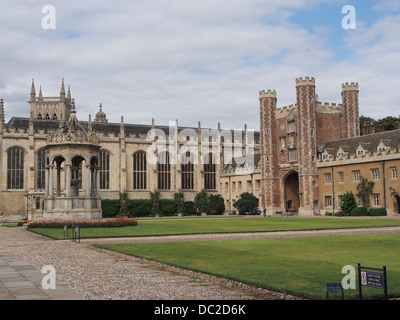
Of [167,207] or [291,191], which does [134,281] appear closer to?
[291,191]

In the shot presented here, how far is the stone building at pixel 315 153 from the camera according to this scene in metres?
50.8

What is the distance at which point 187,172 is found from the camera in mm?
76750

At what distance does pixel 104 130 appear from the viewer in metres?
75.7

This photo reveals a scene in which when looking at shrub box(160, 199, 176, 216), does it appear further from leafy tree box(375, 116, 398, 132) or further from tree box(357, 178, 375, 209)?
leafy tree box(375, 116, 398, 132)

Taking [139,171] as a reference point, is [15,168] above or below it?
above

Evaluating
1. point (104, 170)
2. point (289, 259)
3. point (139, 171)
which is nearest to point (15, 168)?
point (104, 170)

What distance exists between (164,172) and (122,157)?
7.36m

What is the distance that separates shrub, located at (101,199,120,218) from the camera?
65.9m

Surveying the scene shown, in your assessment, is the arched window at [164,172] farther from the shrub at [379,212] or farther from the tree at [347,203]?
the shrub at [379,212]

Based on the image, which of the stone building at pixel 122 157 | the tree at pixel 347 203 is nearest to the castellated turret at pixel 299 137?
the tree at pixel 347 203

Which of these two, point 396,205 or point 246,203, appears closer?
point 396,205
